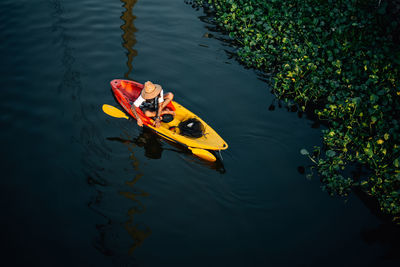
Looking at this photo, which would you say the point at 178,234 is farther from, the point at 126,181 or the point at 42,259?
the point at 42,259

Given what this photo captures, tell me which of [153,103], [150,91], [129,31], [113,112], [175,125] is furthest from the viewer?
[129,31]

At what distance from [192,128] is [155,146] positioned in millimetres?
1142

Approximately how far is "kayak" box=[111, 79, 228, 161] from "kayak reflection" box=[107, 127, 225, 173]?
0.22 meters

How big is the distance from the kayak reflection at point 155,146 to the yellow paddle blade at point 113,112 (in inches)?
27.2

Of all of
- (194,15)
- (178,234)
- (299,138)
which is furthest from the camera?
(194,15)

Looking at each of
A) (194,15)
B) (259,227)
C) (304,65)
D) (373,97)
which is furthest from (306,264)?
Answer: (194,15)

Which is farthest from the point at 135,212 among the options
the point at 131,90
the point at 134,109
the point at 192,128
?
the point at 131,90

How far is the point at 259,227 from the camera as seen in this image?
237 inches

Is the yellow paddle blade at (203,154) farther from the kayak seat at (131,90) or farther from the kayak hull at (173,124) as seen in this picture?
the kayak seat at (131,90)

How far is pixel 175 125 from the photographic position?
7.64m

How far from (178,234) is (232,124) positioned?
3.51 metres

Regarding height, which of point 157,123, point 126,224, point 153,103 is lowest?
point 126,224

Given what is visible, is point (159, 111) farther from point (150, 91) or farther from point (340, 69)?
point (340, 69)

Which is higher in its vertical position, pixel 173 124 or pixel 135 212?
pixel 173 124
